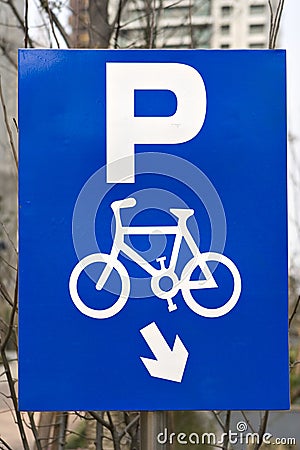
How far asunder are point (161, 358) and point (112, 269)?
188 millimetres

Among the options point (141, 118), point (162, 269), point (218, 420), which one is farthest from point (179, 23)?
point (162, 269)

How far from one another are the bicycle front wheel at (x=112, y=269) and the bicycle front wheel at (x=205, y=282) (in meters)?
0.11

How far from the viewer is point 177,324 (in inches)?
59.1

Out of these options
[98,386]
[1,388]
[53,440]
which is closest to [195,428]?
[53,440]

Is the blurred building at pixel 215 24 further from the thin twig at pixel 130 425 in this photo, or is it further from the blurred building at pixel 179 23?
the thin twig at pixel 130 425

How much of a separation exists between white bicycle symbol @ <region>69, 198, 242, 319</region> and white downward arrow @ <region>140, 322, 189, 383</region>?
57 millimetres

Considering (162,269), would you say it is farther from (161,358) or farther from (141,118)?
(141,118)

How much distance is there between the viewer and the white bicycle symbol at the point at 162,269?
1.49 meters

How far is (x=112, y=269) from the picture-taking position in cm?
149

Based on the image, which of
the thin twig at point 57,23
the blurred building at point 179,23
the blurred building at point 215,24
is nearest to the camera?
the thin twig at point 57,23

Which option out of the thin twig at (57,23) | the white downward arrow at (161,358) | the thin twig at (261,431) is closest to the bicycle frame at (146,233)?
the white downward arrow at (161,358)

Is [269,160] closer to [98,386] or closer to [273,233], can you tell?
[273,233]

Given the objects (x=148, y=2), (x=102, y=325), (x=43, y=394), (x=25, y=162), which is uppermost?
(x=148, y=2)

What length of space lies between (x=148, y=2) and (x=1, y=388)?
148cm
